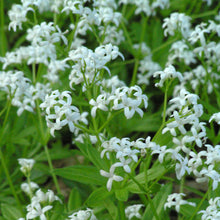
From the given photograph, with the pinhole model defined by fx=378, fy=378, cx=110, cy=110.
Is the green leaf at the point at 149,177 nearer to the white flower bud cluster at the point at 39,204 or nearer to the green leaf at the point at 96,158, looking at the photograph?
the green leaf at the point at 96,158

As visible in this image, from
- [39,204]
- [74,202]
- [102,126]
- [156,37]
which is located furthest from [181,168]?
[156,37]

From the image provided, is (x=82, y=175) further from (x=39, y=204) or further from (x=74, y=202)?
(x=74, y=202)

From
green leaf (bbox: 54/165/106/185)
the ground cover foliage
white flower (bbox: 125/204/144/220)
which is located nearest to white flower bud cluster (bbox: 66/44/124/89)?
the ground cover foliage

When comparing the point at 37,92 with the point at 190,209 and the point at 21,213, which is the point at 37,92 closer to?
the point at 21,213

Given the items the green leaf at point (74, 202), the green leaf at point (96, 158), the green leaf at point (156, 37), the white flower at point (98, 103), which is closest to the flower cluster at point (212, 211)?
the green leaf at point (96, 158)

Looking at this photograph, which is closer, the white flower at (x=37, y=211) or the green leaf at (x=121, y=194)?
the green leaf at (x=121, y=194)

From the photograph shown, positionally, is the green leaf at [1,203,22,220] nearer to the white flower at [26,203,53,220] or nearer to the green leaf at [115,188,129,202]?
the white flower at [26,203,53,220]

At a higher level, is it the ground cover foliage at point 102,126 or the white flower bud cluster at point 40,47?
the white flower bud cluster at point 40,47

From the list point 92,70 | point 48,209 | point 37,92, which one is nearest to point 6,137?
point 37,92
